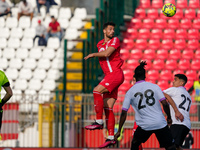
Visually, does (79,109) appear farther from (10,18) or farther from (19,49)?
(10,18)

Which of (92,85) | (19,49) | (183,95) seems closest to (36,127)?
(92,85)

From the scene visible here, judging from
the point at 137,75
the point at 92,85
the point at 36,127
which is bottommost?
the point at 36,127

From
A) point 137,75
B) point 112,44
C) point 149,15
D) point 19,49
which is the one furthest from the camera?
point 149,15

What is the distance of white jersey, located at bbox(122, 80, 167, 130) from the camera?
7.31 meters

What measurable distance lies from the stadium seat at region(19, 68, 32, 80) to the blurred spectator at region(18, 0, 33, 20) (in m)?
2.44

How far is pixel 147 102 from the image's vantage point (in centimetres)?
731

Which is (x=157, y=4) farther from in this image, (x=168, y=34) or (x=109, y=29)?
(x=109, y=29)

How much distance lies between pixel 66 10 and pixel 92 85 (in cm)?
519

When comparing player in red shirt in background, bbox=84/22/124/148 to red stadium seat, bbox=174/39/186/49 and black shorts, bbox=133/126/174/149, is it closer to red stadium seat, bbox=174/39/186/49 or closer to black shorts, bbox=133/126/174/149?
black shorts, bbox=133/126/174/149

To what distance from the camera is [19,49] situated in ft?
61.2

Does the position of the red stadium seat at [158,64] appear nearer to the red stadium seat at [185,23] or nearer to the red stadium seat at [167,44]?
the red stadium seat at [167,44]

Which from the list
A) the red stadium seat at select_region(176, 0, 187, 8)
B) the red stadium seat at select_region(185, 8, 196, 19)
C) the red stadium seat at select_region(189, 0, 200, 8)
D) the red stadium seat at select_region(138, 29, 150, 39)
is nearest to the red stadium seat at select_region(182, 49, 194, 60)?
the red stadium seat at select_region(138, 29, 150, 39)

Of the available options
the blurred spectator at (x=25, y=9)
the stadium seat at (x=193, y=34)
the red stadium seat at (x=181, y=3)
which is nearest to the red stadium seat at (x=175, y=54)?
the stadium seat at (x=193, y=34)

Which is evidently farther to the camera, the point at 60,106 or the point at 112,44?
the point at 60,106
